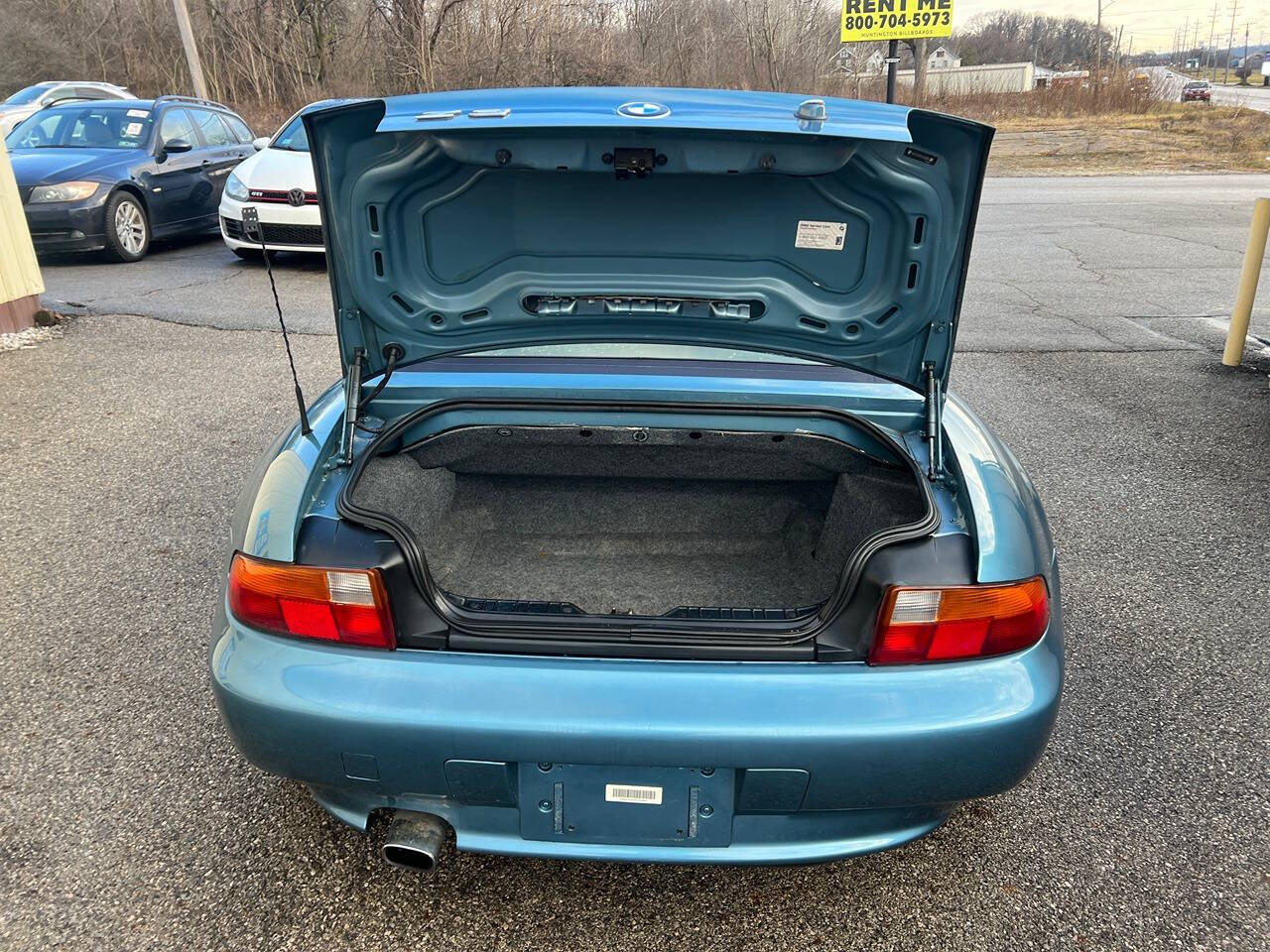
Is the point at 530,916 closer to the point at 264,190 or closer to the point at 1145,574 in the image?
the point at 1145,574

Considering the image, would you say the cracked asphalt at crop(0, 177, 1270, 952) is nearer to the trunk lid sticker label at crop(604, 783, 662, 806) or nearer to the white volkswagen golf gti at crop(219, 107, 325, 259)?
the trunk lid sticker label at crop(604, 783, 662, 806)

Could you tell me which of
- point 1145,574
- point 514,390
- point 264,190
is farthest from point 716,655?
point 264,190

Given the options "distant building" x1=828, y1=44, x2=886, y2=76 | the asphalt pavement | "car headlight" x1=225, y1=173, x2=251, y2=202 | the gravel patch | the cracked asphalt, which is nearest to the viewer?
the cracked asphalt

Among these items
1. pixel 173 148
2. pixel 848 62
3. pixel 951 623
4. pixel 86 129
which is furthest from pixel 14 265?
pixel 848 62

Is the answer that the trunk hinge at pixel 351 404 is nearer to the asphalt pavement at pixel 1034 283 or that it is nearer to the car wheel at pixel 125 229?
the asphalt pavement at pixel 1034 283

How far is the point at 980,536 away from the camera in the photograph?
1901mm

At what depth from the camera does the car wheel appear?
920cm

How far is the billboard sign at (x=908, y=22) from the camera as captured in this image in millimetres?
17500

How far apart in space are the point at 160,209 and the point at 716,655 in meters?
10.1

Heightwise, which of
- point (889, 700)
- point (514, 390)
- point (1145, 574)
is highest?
point (514, 390)

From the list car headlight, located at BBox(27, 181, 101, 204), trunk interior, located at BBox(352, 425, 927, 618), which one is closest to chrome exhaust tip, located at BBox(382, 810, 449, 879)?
trunk interior, located at BBox(352, 425, 927, 618)

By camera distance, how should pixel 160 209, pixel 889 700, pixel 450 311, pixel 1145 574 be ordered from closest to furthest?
pixel 889 700, pixel 450 311, pixel 1145 574, pixel 160 209

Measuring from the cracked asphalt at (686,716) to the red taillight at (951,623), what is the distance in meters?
0.70

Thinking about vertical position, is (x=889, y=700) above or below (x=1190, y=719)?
above
